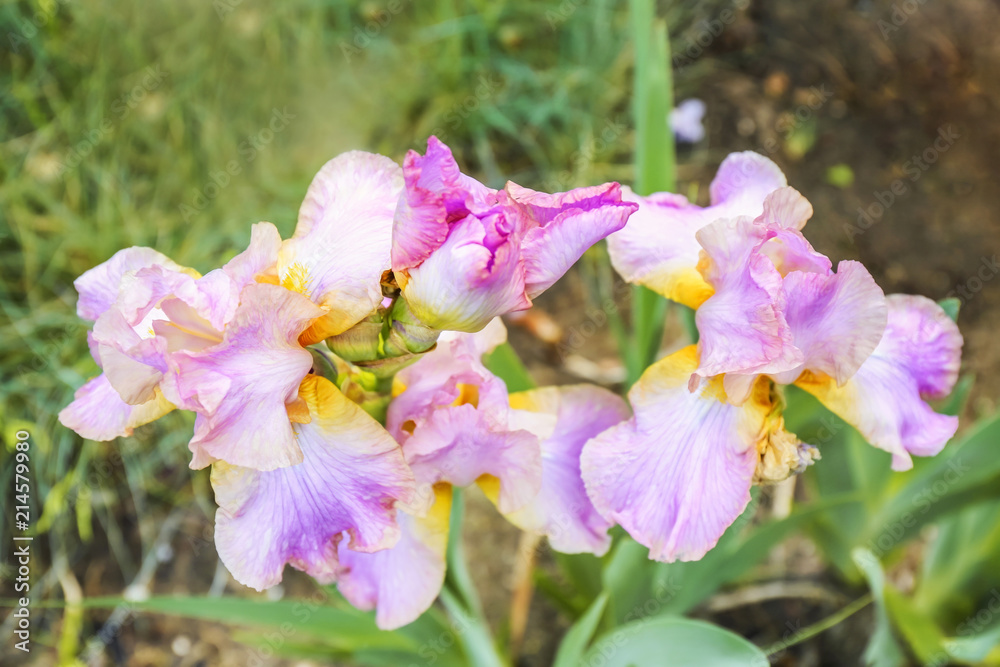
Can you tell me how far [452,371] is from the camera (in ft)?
2.77

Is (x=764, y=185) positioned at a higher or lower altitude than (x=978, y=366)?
higher

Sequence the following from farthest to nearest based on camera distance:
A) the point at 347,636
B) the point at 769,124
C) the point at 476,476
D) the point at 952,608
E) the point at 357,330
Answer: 1. the point at 769,124
2. the point at 952,608
3. the point at 347,636
4. the point at 476,476
5. the point at 357,330

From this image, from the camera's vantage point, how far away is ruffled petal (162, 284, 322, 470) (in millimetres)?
652

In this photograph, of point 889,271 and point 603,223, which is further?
point 889,271

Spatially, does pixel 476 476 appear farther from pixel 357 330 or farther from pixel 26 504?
pixel 26 504

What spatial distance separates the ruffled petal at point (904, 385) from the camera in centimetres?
85

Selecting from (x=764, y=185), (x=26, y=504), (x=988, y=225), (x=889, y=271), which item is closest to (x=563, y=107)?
(x=889, y=271)

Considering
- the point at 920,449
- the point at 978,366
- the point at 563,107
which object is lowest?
the point at 978,366

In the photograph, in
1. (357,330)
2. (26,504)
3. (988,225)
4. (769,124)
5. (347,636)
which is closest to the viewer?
(357,330)

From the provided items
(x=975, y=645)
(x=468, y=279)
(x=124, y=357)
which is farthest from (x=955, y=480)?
(x=124, y=357)

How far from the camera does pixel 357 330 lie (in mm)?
759

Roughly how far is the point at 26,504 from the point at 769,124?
2.64 meters

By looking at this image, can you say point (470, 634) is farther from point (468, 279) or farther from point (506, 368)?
point (468, 279)

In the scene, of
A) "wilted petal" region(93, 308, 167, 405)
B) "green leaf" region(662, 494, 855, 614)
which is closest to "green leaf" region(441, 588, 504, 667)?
"green leaf" region(662, 494, 855, 614)
